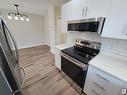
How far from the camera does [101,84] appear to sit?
1.20m

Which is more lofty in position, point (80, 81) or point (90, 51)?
point (90, 51)

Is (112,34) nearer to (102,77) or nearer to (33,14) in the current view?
(102,77)

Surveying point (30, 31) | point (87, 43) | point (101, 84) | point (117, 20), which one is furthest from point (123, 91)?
point (30, 31)

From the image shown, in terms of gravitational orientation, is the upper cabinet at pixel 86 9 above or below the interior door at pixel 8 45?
above

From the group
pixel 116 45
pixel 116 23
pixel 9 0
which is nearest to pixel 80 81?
pixel 116 45

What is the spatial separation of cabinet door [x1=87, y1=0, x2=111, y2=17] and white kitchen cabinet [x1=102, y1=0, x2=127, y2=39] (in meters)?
0.09

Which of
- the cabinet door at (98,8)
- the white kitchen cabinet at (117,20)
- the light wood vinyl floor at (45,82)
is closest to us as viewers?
the white kitchen cabinet at (117,20)

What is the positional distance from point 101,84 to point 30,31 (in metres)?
5.16

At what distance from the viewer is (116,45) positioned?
1481 mm

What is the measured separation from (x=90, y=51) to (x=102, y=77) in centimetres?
78

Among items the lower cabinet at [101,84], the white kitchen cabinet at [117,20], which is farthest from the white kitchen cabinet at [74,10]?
the lower cabinet at [101,84]

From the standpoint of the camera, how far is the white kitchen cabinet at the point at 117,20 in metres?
1.09

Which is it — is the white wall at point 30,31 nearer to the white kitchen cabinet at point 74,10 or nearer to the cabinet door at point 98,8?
the white kitchen cabinet at point 74,10

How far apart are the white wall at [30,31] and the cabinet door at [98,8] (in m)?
4.44
